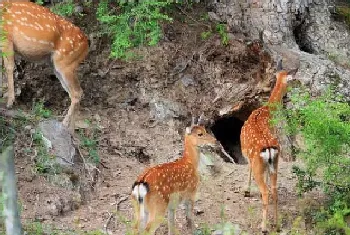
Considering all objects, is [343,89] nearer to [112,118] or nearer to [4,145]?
[112,118]

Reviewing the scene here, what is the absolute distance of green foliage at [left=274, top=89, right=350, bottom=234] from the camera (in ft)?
28.0

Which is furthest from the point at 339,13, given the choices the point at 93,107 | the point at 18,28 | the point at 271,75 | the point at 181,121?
the point at 18,28

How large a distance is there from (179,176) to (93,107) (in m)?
2.84

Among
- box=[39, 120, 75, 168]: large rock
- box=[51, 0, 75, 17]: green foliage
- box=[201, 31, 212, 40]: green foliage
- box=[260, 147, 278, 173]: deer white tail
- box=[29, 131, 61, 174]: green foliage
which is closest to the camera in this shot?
box=[260, 147, 278, 173]: deer white tail

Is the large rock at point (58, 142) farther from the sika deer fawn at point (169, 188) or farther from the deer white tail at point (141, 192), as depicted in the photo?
the deer white tail at point (141, 192)

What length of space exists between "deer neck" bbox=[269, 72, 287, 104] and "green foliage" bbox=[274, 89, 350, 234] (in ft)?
3.58

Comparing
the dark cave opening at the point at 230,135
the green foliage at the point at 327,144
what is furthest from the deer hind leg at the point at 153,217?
the dark cave opening at the point at 230,135

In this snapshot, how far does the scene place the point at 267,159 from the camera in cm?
902

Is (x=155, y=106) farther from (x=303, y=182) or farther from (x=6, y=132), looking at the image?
(x=303, y=182)

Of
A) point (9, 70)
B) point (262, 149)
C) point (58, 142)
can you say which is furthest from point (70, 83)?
point (262, 149)

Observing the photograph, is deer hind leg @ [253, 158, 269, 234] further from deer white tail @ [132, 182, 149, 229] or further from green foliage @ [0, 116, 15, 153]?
green foliage @ [0, 116, 15, 153]

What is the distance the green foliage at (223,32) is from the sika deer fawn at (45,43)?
6.91 feet

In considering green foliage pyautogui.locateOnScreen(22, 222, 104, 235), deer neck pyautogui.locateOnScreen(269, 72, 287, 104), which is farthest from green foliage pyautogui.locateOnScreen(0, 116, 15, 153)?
deer neck pyautogui.locateOnScreen(269, 72, 287, 104)

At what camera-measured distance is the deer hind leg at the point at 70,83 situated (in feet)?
33.7
